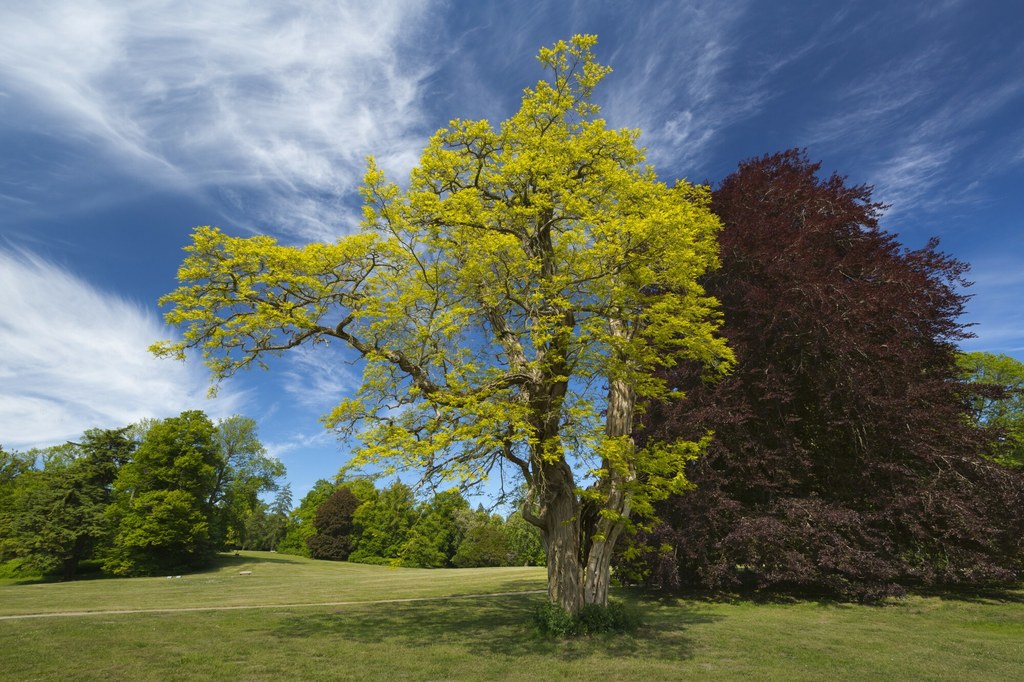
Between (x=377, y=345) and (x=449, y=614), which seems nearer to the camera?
(x=377, y=345)

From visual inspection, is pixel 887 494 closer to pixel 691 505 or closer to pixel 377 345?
pixel 691 505

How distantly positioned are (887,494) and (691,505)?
5.79 m

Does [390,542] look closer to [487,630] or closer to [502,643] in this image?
[487,630]

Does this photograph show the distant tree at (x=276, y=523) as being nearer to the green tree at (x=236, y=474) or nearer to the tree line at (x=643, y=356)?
the green tree at (x=236, y=474)

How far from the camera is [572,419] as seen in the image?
10.8m

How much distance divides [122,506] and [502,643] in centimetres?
3155

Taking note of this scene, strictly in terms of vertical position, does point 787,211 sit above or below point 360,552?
above

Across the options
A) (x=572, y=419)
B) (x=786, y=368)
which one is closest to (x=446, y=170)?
(x=572, y=419)

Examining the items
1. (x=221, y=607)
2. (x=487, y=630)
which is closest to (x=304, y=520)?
(x=221, y=607)

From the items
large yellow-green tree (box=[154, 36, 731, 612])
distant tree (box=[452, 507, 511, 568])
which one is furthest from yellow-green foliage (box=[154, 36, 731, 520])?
distant tree (box=[452, 507, 511, 568])

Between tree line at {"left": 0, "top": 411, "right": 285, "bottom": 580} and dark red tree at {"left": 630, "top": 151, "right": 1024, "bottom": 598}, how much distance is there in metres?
29.6

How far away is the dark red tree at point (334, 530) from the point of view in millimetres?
51562

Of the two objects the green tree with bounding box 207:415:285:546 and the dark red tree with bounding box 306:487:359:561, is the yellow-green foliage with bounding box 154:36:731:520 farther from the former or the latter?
the dark red tree with bounding box 306:487:359:561

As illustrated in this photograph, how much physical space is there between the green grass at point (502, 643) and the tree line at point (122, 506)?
49.9 ft
